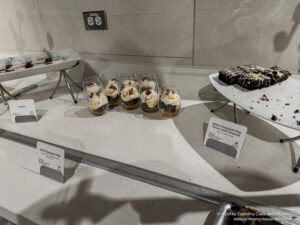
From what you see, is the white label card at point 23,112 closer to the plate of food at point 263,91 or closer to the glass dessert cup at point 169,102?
the glass dessert cup at point 169,102

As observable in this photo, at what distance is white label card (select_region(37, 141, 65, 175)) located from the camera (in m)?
0.63

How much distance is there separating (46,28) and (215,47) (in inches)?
38.5

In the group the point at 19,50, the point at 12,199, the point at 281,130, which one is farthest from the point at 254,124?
the point at 19,50

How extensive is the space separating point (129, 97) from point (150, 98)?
11cm

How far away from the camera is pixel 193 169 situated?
648 mm

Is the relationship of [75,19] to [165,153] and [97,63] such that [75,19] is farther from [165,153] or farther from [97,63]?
[165,153]

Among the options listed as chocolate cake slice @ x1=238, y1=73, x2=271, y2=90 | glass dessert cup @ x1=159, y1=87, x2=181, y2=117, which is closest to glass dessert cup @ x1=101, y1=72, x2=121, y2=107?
glass dessert cup @ x1=159, y1=87, x2=181, y2=117

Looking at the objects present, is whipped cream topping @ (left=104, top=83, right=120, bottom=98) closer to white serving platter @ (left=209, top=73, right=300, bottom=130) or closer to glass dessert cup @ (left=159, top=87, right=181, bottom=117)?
glass dessert cup @ (left=159, top=87, right=181, bottom=117)

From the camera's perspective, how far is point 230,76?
29.9 inches

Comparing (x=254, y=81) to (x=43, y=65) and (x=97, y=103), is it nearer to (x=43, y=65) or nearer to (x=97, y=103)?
(x=97, y=103)

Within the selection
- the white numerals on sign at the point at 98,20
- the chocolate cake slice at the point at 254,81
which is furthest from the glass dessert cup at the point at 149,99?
the white numerals on sign at the point at 98,20

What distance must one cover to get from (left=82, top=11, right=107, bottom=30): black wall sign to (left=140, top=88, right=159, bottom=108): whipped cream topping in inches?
17.6

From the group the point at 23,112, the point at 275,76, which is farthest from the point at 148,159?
the point at 23,112

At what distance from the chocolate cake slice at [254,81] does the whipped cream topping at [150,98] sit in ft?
1.14
